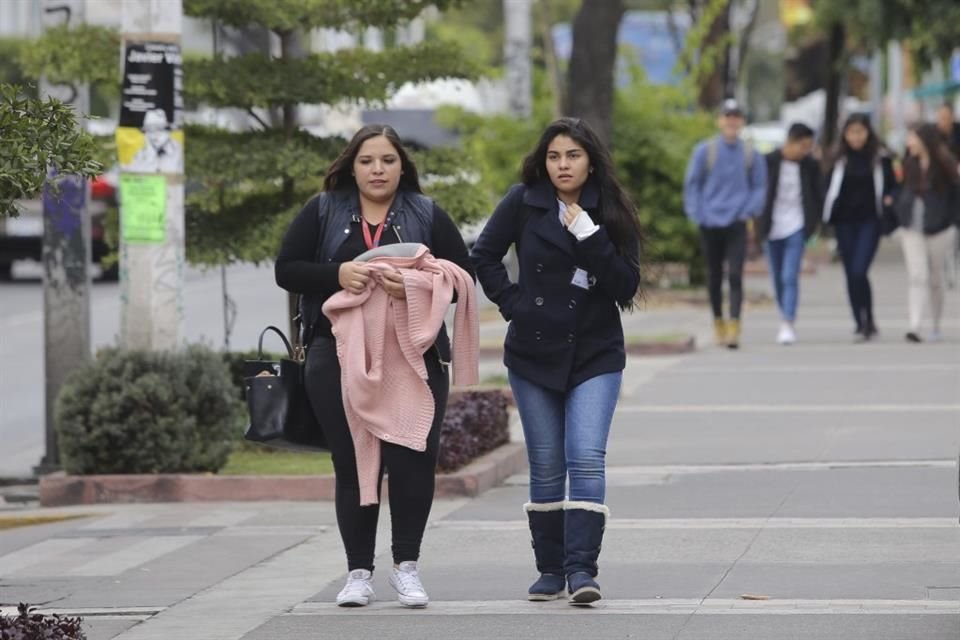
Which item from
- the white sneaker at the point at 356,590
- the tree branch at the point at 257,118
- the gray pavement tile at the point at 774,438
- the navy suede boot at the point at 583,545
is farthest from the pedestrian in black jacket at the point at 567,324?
the tree branch at the point at 257,118

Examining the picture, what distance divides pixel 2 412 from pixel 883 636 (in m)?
10.8

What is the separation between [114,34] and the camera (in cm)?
1296

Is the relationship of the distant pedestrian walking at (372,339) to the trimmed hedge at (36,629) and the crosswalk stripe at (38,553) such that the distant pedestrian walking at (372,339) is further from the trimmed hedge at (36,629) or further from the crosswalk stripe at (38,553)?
the crosswalk stripe at (38,553)

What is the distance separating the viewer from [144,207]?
37.3 feet

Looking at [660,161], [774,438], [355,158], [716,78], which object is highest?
[716,78]

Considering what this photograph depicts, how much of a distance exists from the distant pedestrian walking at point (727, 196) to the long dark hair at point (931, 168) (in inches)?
48.8

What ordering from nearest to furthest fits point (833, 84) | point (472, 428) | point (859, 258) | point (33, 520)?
point (33, 520)
point (472, 428)
point (859, 258)
point (833, 84)

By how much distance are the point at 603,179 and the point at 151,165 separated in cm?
410

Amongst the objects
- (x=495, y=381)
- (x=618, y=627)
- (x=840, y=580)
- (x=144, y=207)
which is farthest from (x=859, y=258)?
(x=618, y=627)

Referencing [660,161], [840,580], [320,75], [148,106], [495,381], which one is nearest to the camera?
[840,580]

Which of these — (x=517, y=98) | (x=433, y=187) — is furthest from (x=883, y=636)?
(x=517, y=98)

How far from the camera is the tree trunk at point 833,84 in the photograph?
37719 mm

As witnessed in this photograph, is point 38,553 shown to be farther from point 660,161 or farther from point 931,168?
point 660,161

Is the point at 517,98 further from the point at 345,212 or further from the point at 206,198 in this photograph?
the point at 345,212
